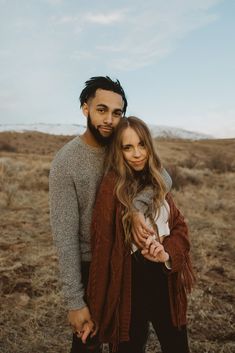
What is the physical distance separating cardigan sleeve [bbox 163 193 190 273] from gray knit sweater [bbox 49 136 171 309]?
40 centimetres

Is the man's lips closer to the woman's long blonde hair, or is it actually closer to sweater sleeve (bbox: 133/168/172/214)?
the woman's long blonde hair

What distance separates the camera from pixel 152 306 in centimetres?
202

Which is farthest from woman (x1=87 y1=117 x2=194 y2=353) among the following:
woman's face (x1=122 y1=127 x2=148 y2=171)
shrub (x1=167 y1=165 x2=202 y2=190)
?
shrub (x1=167 y1=165 x2=202 y2=190)

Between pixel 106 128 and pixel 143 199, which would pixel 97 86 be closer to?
pixel 106 128

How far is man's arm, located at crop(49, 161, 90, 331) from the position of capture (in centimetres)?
194

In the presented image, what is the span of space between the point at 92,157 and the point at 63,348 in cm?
214

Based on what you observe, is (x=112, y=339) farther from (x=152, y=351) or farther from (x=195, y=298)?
(x=195, y=298)

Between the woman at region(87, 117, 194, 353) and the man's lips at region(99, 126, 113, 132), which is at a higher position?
the man's lips at region(99, 126, 113, 132)

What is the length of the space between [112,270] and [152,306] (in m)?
0.31

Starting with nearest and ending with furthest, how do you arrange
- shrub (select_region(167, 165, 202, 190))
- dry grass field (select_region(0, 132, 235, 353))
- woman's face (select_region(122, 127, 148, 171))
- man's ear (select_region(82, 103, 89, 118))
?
woman's face (select_region(122, 127, 148, 171))
man's ear (select_region(82, 103, 89, 118))
dry grass field (select_region(0, 132, 235, 353))
shrub (select_region(167, 165, 202, 190))

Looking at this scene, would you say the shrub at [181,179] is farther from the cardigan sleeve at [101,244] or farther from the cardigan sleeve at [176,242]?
the cardigan sleeve at [101,244]

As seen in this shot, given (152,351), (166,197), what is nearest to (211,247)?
(152,351)

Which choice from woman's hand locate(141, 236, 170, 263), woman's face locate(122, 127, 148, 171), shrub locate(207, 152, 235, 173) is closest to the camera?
woman's hand locate(141, 236, 170, 263)

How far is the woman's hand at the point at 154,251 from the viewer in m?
1.85
